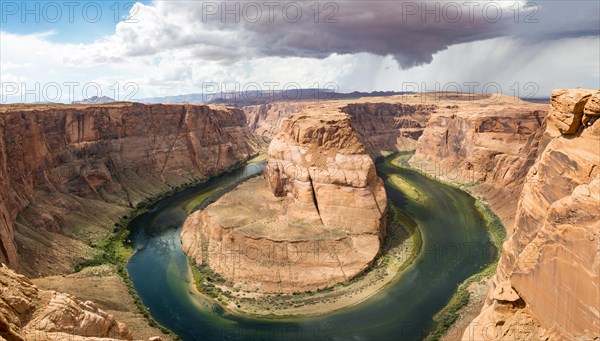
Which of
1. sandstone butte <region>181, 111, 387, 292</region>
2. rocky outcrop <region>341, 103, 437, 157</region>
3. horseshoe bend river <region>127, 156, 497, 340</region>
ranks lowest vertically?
horseshoe bend river <region>127, 156, 497, 340</region>

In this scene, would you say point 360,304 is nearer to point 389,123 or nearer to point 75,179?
point 75,179

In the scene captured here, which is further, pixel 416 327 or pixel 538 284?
pixel 416 327

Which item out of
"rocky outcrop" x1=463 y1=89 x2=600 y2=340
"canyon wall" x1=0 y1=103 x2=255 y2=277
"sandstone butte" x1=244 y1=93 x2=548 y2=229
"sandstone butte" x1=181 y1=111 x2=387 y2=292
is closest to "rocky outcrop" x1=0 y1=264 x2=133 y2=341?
"rocky outcrop" x1=463 y1=89 x2=600 y2=340

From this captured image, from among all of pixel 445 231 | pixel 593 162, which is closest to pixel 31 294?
pixel 593 162

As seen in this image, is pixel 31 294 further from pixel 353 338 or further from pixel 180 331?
pixel 353 338

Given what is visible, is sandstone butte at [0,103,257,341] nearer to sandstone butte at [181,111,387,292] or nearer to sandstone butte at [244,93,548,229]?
sandstone butte at [181,111,387,292]
